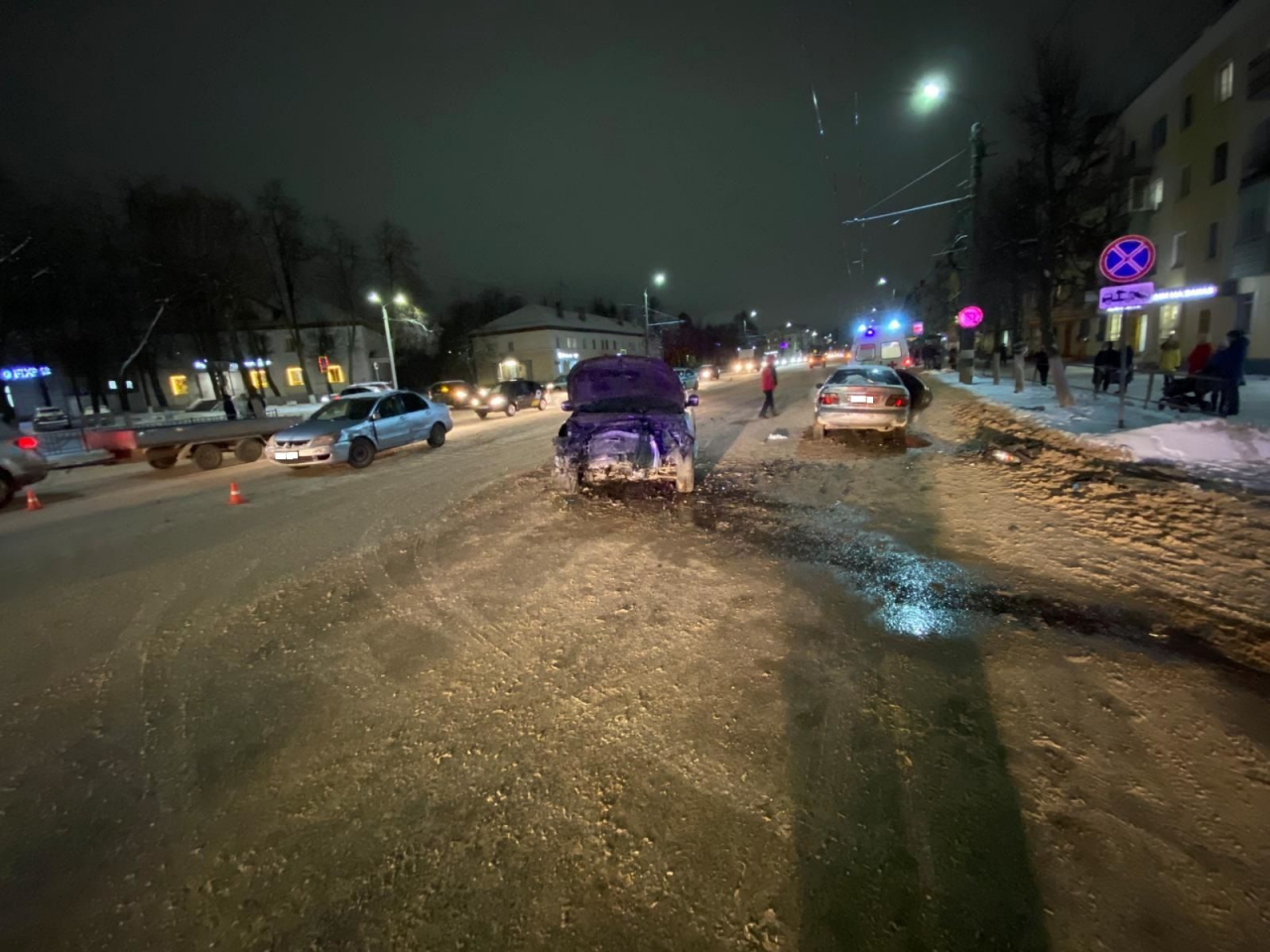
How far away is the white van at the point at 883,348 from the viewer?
111 feet

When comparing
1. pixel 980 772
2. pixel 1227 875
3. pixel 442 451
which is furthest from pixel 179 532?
pixel 1227 875

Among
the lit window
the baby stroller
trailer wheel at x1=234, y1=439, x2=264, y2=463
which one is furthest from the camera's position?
the lit window

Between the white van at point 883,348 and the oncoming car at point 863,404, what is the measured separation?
83.2 ft

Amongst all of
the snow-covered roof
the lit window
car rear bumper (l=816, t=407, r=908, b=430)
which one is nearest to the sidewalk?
car rear bumper (l=816, t=407, r=908, b=430)

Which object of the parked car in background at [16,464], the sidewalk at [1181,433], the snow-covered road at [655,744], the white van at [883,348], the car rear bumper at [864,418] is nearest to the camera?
the snow-covered road at [655,744]

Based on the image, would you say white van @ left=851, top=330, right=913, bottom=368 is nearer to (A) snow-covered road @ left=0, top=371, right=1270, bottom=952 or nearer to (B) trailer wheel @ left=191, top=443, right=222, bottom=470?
(A) snow-covered road @ left=0, top=371, right=1270, bottom=952

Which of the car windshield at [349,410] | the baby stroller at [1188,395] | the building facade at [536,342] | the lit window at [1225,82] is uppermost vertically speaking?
the lit window at [1225,82]

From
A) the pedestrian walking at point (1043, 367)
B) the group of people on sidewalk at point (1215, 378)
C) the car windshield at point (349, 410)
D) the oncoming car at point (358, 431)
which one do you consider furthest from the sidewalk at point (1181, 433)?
the car windshield at point (349, 410)

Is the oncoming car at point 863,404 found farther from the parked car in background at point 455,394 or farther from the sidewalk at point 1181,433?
the parked car in background at point 455,394

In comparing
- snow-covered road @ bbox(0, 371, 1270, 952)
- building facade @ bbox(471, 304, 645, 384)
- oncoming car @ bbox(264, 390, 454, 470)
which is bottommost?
snow-covered road @ bbox(0, 371, 1270, 952)

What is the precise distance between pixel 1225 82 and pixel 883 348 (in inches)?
644

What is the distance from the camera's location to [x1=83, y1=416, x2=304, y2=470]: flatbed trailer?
11.5m

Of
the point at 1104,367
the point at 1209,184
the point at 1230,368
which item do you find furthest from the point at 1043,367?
the point at 1230,368

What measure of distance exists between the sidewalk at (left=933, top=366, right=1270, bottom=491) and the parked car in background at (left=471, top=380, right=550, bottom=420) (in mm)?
17695
